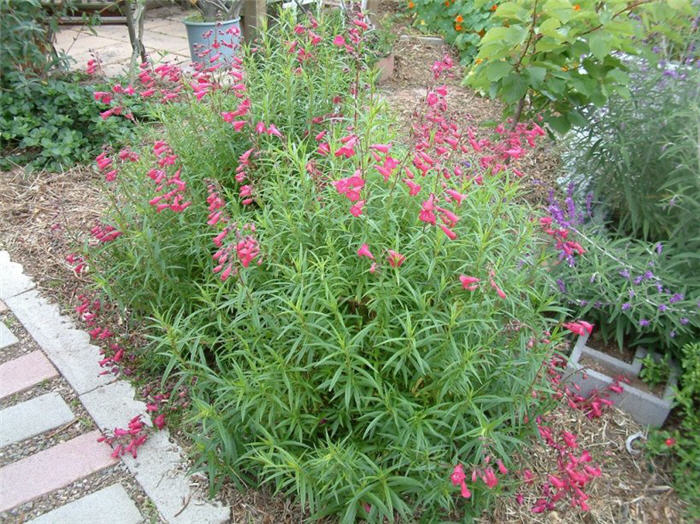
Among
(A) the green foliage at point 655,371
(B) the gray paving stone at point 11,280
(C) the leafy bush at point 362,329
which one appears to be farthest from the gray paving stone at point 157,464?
(A) the green foliage at point 655,371

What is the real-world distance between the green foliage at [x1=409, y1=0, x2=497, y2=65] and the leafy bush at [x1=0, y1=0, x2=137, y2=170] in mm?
3443

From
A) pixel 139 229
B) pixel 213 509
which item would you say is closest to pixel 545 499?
pixel 213 509

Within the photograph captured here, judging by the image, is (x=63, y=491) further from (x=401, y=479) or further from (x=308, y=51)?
(x=308, y=51)

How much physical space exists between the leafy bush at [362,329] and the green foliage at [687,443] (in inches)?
27.9

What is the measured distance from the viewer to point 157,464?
6.55ft

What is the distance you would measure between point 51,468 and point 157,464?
0.38m

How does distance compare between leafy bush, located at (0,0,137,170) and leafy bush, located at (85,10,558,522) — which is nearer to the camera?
leafy bush, located at (85,10,558,522)

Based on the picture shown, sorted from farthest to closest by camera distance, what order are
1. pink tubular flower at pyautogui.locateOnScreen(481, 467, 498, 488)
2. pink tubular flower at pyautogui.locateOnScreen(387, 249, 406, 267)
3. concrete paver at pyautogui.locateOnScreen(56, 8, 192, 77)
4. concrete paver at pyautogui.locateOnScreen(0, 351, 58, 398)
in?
concrete paver at pyautogui.locateOnScreen(56, 8, 192, 77) < concrete paver at pyautogui.locateOnScreen(0, 351, 58, 398) < pink tubular flower at pyautogui.locateOnScreen(387, 249, 406, 267) < pink tubular flower at pyautogui.locateOnScreen(481, 467, 498, 488)

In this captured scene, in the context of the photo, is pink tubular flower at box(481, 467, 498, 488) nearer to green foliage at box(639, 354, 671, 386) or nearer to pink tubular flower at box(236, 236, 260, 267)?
pink tubular flower at box(236, 236, 260, 267)

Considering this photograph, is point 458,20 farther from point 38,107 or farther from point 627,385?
point 627,385

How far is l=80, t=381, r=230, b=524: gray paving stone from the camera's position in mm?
1859

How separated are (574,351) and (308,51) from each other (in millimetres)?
1906

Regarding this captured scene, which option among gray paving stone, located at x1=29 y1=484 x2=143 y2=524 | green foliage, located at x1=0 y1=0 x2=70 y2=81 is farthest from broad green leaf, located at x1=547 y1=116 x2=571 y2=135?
green foliage, located at x1=0 y1=0 x2=70 y2=81

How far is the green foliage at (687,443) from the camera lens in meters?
2.08
